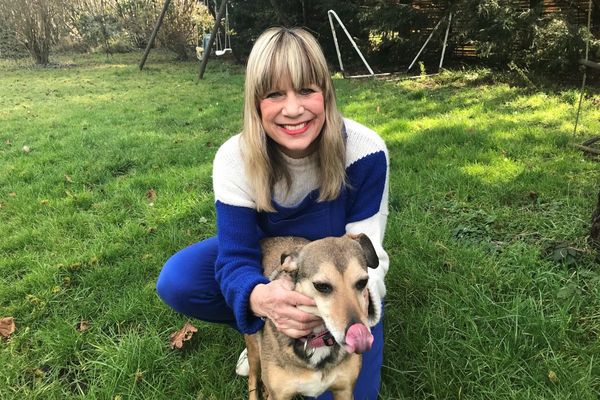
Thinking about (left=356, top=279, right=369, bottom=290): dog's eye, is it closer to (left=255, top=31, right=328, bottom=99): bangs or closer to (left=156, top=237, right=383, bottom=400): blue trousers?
(left=156, top=237, right=383, bottom=400): blue trousers

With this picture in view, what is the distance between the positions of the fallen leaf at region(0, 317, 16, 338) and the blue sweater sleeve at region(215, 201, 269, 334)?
1647mm

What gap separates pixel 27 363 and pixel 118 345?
539 mm

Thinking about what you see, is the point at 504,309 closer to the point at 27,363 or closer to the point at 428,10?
the point at 27,363

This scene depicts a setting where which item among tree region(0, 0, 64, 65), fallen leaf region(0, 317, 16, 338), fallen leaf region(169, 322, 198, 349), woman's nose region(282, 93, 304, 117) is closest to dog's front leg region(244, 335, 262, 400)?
fallen leaf region(169, 322, 198, 349)

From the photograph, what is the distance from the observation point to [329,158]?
2463 mm

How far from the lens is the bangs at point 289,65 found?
89.1 inches

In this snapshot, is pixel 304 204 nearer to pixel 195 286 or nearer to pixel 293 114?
pixel 293 114

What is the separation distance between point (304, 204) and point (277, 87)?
0.65 m

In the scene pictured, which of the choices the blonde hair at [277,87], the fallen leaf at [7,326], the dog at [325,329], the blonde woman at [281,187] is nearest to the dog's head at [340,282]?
the dog at [325,329]

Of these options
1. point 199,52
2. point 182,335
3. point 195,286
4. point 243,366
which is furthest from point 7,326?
point 199,52

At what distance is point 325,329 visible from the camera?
2074mm

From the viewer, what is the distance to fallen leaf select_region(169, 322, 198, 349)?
9.61 ft

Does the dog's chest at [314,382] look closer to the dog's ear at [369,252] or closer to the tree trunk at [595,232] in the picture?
the dog's ear at [369,252]

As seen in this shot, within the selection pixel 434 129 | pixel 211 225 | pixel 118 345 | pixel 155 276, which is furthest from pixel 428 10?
pixel 118 345
